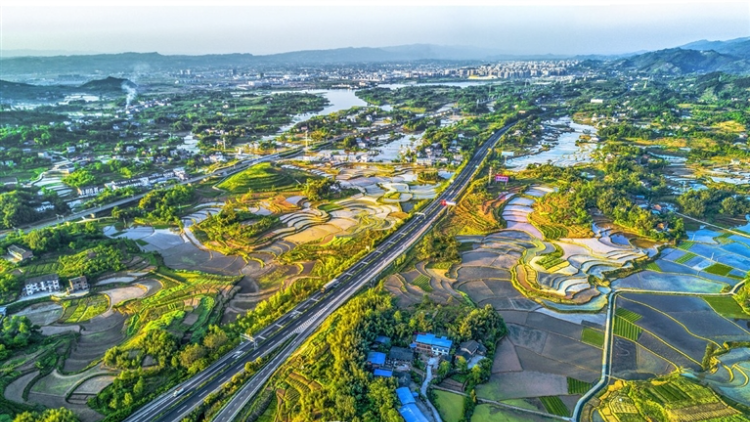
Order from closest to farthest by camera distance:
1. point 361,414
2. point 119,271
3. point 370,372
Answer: point 361,414, point 370,372, point 119,271

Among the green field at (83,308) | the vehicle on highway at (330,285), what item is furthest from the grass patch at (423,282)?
the green field at (83,308)

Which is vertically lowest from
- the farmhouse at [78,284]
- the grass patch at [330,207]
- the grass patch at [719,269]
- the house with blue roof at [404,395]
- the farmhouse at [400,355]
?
the house with blue roof at [404,395]

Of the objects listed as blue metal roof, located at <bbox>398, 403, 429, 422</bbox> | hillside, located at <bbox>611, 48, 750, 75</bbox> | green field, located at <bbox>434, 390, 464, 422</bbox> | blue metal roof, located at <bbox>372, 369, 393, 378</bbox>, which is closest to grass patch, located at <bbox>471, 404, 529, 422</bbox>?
green field, located at <bbox>434, 390, 464, 422</bbox>

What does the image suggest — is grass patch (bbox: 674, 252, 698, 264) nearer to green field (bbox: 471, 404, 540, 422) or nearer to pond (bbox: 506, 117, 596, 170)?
green field (bbox: 471, 404, 540, 422)

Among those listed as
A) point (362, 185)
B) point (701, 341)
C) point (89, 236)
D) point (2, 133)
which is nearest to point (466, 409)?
point (701, 341)

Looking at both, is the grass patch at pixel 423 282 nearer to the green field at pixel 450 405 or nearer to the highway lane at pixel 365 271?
the highway lane at pixel 365 271

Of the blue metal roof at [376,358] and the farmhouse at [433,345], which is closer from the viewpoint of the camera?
the blue metal roof at [376,358]

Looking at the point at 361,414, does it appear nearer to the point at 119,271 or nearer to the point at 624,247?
the point at 119,271
